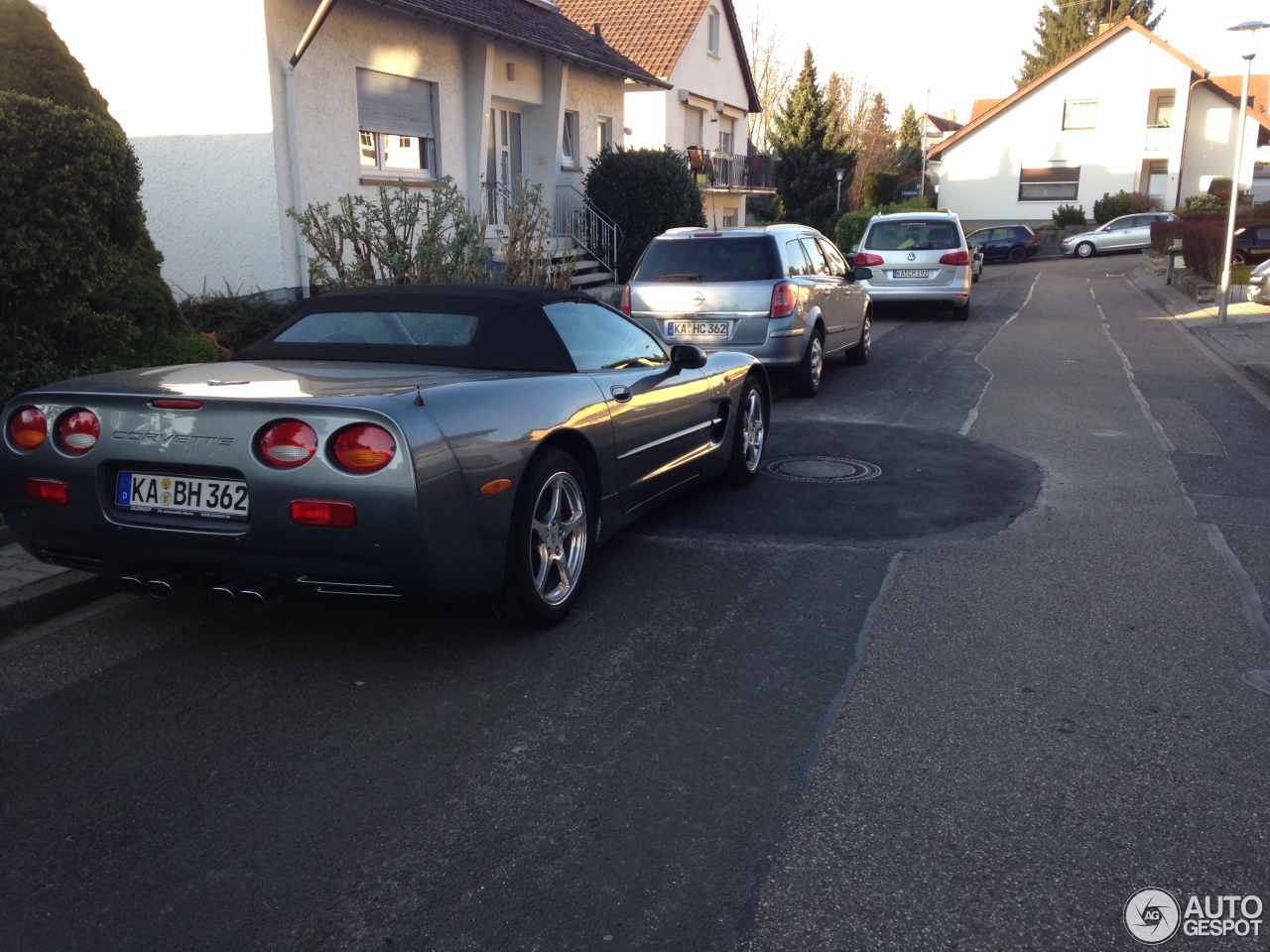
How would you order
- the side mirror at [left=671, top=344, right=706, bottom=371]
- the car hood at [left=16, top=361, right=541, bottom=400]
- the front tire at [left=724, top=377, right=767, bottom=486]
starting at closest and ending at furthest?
the car hood at [left=16, top=361, right=541, bottom=400]
the side mirror at [left=671, top=344, right=706, bottom=371]
the front tire at [left=724, top=377, right=767, bottom=486]

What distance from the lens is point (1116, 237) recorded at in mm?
45031

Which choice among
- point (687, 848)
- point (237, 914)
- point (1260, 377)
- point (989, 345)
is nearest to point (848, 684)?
point (687, 848)

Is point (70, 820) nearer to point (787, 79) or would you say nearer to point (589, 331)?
point (589, 331)

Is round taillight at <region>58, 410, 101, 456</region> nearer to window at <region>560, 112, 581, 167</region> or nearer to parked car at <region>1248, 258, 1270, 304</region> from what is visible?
window at <region>560, 112, 581, 167</region>

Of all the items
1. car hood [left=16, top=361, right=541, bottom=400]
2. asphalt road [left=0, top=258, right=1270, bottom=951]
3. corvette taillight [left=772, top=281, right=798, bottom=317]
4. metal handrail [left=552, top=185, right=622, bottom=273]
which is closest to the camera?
asphalt road [left=0, top=258, right=1270, bottom=951]

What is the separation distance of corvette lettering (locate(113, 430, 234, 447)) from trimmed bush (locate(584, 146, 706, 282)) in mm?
17690

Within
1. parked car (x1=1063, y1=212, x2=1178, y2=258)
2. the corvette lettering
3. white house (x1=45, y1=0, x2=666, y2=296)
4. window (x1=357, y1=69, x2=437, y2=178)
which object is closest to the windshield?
white house (x1=45, y1=0, x2=666, y2=296)

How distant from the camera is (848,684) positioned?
166 inches

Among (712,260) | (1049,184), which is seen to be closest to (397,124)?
(712,260)

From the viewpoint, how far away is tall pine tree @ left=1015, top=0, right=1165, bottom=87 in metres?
65.6

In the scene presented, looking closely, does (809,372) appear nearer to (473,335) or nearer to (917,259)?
(473,335)

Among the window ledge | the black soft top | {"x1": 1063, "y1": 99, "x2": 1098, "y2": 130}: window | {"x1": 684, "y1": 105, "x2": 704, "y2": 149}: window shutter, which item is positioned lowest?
the black soft top

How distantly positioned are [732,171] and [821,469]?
91.9 feet

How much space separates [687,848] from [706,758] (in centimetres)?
55
